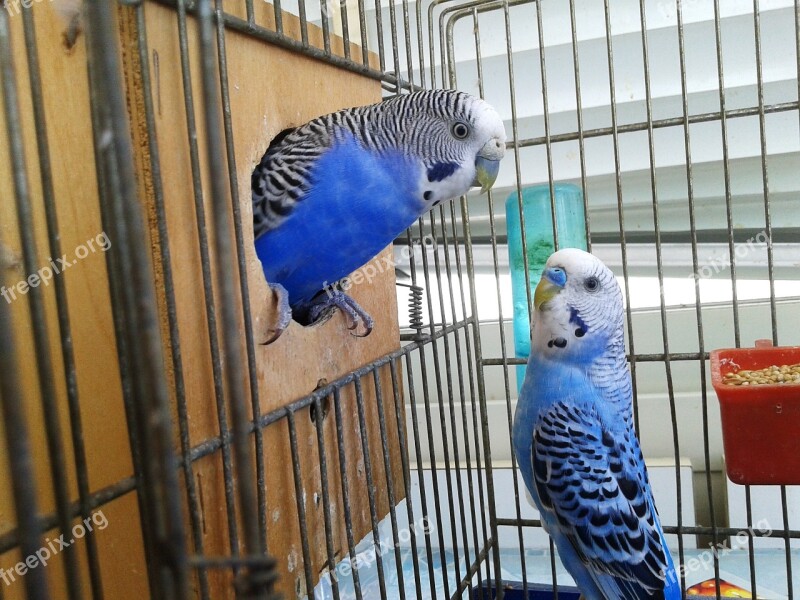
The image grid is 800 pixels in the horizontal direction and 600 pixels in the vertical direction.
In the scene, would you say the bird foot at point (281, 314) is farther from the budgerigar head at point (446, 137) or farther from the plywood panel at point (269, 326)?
A: the budgerigar head at point (446, 137)

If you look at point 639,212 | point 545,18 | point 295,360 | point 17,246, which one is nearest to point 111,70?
point 17,246

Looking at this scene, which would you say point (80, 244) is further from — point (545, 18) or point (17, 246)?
point (545, 18)

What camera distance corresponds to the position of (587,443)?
3.16 feet

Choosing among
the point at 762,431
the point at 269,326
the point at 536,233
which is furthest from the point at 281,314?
the point at 536,233

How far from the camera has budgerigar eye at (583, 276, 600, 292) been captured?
981 mm

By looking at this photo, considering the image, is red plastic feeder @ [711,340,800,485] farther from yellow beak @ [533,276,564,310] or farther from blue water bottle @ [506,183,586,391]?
blue water bottle @ [506,183,586,391]

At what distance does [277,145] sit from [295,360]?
0.27 m

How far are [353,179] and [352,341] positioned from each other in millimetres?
224

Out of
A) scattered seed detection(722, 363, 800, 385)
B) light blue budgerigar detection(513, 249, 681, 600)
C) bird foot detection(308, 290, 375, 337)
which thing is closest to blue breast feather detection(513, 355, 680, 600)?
light blue budgerigar detection(513, 249, 681, 600)

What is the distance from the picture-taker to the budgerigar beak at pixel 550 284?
0.98m

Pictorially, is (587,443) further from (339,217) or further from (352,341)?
(339,217)

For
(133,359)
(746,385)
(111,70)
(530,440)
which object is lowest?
(530,440)

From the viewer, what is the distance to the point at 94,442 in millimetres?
532

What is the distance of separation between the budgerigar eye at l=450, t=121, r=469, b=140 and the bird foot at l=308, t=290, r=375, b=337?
0.84ft
